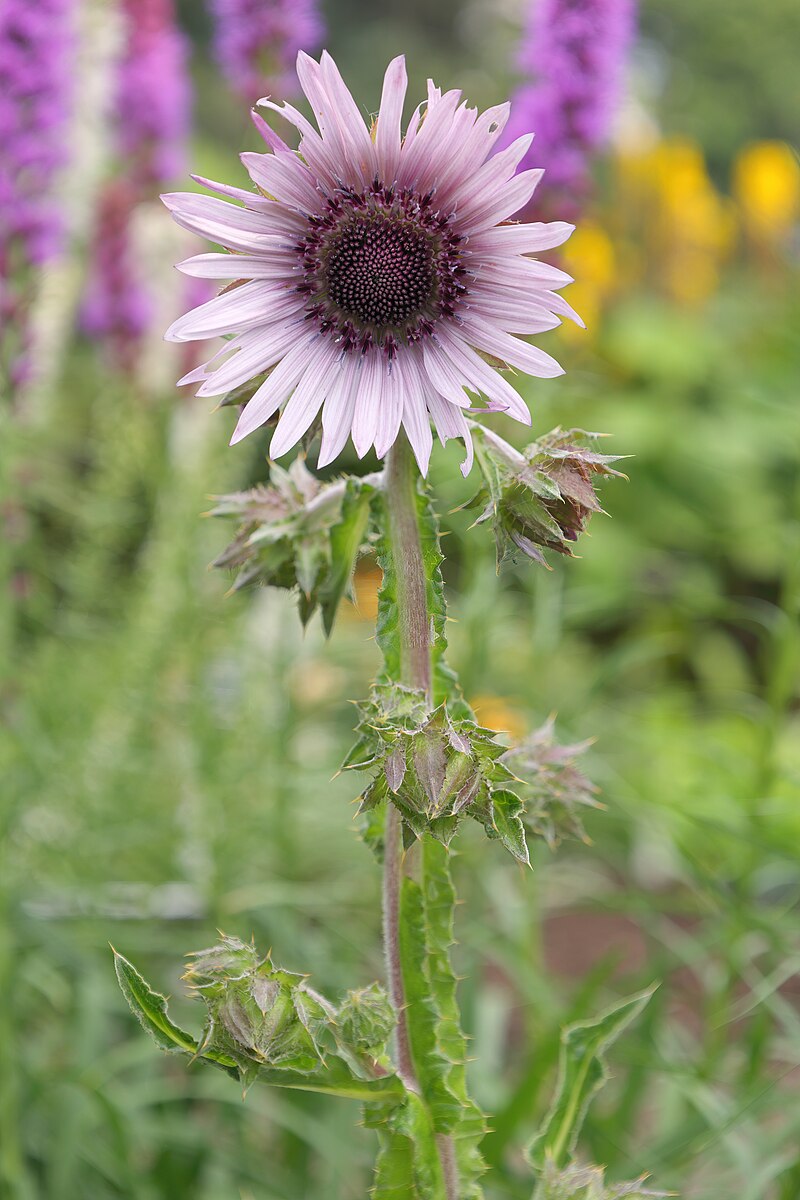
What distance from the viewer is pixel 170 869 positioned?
101 inches

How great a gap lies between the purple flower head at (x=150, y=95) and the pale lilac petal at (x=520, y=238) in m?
2.09

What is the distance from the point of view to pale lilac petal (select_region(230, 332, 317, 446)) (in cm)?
89

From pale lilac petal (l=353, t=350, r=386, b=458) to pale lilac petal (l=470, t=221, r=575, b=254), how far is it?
12 centimetres

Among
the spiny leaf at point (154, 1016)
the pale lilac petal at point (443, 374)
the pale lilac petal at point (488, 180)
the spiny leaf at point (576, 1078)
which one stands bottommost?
the spiny leaf at point (576, 1078)

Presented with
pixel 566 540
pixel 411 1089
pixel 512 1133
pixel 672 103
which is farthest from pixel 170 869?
pixel 672 103

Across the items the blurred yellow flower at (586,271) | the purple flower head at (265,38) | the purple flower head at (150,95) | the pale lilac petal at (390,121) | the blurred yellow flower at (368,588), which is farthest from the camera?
the blurred yellow flower at (368,588)

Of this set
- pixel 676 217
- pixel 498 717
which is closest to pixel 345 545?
pixel 498 717

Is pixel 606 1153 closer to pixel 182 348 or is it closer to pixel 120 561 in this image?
pixel 182 348

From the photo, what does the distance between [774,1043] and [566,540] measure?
1224mm

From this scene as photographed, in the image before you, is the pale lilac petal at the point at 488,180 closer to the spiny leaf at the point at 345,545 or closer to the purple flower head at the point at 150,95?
the spiny leaf at the point at 345,545

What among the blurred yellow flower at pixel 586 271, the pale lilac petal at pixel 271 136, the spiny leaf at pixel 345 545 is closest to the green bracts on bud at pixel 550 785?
the spiny leaf at pixel 345 545

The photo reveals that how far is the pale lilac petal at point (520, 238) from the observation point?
0.84 m

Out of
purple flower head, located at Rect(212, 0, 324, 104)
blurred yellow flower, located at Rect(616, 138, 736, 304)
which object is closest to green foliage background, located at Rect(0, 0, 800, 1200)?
purple flower head, located at Rect(212, 0, 324, 104)

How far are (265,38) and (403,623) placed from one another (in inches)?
61.4
